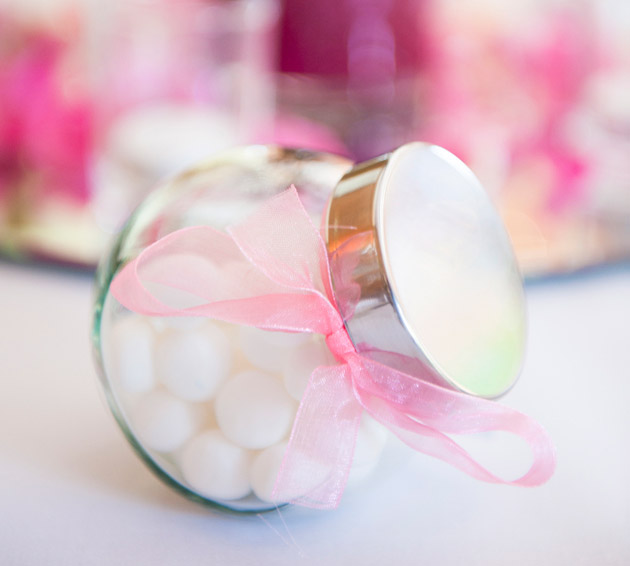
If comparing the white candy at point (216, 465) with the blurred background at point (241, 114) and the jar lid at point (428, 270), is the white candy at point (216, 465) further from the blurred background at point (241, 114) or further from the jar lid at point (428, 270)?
the blurred background at point (241, 114)

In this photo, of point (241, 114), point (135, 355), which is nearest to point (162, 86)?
point (241, 114)

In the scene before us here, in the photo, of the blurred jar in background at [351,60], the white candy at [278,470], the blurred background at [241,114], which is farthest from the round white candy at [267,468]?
the blurred jar in background at [351,60]

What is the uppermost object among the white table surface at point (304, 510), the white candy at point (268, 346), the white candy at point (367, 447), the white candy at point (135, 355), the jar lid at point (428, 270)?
the jar lid at point (428, 270)

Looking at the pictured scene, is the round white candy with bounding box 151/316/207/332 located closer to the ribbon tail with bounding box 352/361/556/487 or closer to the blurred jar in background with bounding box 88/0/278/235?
the ribbon tail with bounding box 352/361/556/487

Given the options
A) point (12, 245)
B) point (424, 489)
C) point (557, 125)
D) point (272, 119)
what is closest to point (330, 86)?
point (272, 119)

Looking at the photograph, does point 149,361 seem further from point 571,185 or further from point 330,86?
point 330,86

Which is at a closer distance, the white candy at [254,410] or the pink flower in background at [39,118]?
the white candy at [254,410]
